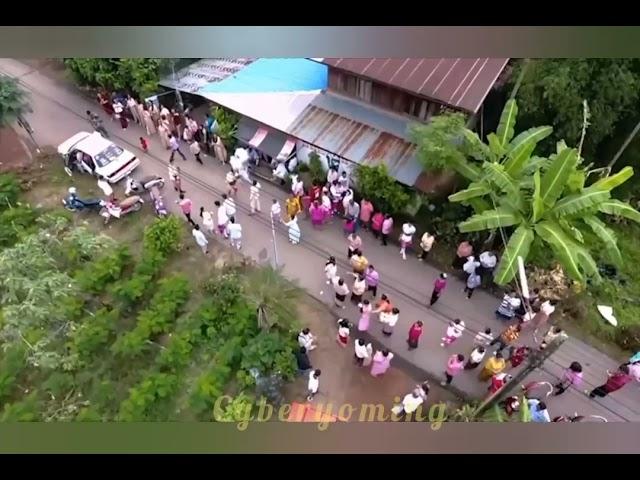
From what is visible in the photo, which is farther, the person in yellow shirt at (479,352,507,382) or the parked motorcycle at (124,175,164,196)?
the parked motorcycle at (124,175,164,196)

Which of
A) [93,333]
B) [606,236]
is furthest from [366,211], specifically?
[93,333]

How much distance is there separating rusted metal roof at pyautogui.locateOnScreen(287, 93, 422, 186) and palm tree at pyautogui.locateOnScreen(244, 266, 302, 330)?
3.09 metres

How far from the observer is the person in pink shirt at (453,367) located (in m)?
8.37

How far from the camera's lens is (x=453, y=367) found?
8500 millimetres

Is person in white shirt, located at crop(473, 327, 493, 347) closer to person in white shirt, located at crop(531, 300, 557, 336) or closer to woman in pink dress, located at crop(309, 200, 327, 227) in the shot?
person in white shirt, located at crop(531, 300, 557, 336)

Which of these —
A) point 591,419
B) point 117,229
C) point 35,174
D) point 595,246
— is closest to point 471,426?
point 591,419

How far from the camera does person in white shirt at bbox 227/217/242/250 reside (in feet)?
34.8

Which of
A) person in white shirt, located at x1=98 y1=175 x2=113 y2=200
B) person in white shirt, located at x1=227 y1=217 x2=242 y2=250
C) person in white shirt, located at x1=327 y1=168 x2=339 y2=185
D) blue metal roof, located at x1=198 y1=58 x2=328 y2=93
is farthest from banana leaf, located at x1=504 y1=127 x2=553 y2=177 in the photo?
person in white shirt, located at x1=98 y1=175 x2=113 y2=200

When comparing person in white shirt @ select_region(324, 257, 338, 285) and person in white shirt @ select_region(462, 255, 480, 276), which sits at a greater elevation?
person in white shirt @ select_region(462, 255, 480, 276)

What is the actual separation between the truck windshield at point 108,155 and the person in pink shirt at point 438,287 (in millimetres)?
8171
